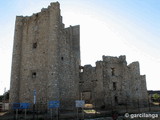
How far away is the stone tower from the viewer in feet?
74.6

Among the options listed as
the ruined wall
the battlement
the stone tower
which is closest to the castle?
the stone tower

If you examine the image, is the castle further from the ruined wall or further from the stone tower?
the ruined wall

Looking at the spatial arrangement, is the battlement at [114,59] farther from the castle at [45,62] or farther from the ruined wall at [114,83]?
the castle at [45,62]

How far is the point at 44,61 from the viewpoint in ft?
78.1

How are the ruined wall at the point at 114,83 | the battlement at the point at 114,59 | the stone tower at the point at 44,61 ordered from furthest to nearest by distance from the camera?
the battlement at the point at 114,59
the ruined wall at the point at 114,83
the stone tower at the point at 44,61

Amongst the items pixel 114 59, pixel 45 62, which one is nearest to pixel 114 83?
pixel 114 59

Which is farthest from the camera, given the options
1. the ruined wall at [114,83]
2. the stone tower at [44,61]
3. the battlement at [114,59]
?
the battlement at [114,59]

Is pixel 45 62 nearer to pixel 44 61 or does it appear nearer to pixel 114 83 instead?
pixel 44 61

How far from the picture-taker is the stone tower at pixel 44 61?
22.7 meters

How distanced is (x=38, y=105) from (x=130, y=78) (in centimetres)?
1853

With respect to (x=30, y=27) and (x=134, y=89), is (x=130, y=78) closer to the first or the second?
(x=134, y=89)

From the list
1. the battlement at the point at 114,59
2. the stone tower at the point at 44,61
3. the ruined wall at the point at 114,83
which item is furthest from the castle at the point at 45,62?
the battlement at the point at 114,59

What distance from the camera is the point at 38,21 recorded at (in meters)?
25.9

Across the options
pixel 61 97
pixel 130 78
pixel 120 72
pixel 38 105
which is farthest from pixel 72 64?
pixel 130 78
